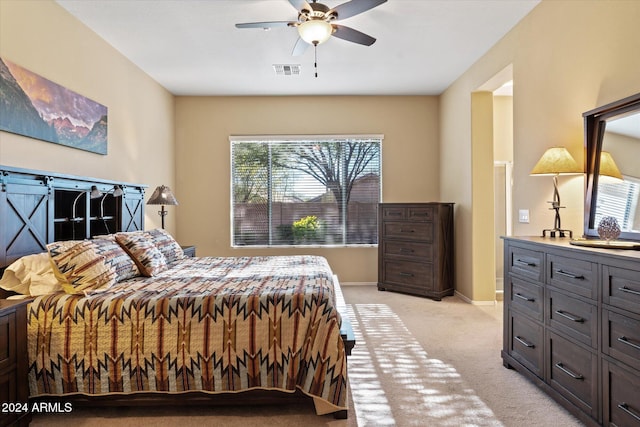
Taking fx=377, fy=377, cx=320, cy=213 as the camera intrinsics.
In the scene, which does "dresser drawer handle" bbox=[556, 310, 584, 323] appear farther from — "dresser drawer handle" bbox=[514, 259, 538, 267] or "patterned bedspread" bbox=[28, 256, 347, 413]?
"patterned bedspread" bbox=[28, 256, 347, 413]

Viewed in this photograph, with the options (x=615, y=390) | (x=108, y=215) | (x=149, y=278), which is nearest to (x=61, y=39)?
(x=108, y=215)

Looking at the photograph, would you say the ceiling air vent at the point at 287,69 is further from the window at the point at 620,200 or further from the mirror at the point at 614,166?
the window at the point at 620,200

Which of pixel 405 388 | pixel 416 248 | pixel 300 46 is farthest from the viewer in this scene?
pixel 416 248

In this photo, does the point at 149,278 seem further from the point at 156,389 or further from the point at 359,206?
the point at 359,206

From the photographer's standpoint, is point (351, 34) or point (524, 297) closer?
point (524, 297)

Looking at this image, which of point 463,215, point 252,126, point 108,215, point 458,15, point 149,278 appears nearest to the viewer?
point 149,278

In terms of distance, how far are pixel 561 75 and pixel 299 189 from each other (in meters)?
3.60

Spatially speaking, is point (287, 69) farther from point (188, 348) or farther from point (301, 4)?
point (188, 348)

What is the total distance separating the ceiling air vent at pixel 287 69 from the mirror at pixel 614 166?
3030 mm

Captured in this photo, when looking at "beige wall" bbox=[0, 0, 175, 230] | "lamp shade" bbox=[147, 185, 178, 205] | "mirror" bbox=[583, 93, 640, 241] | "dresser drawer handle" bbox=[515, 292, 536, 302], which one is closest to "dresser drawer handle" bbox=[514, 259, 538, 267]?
"dresser drawer handle" bbox=[515, 292, 536, 302]

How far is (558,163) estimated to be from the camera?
2627 mm

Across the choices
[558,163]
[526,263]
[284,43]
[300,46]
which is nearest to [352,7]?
[300,46]

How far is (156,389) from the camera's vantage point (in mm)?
2129

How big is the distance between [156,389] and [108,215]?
6.69ft
